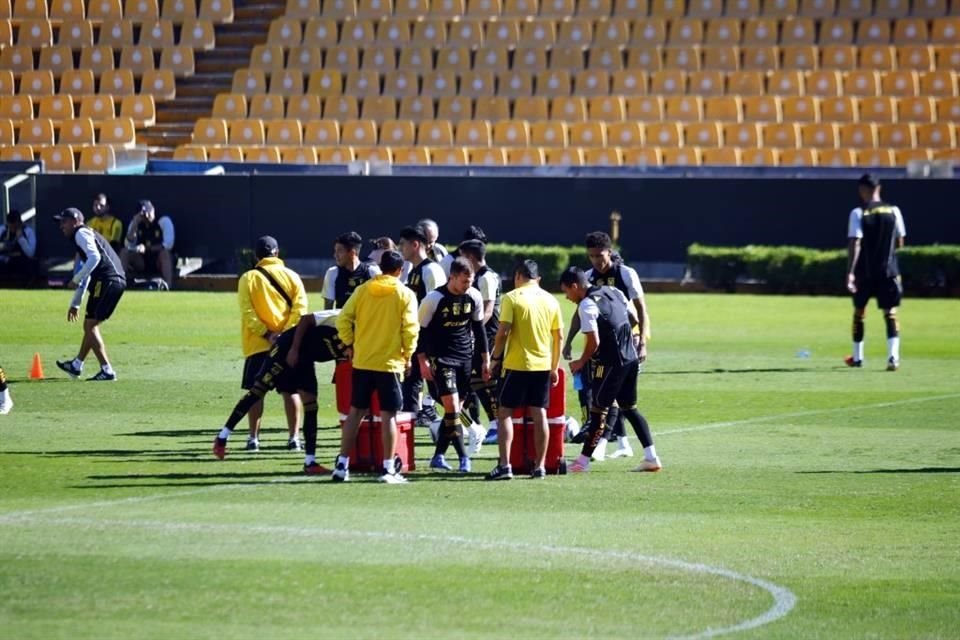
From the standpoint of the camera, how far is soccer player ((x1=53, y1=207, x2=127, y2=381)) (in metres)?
21.7

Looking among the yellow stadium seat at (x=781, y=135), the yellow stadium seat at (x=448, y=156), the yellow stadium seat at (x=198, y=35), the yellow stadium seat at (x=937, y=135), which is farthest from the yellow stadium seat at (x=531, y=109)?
the yellow stadium seat at (x=198, y=35)

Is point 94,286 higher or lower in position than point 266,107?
lower

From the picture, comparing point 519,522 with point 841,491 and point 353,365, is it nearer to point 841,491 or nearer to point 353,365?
point 353,365

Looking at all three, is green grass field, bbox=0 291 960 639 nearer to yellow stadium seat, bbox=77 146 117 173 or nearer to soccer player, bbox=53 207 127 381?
soccer player, bbox=53 207 127 381

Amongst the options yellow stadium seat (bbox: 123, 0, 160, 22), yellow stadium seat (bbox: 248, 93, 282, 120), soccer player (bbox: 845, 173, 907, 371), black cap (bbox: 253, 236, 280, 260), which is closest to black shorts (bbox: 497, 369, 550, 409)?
black cap (bbox: 253, 236, 280, 260)

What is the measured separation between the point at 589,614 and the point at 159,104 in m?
34.6

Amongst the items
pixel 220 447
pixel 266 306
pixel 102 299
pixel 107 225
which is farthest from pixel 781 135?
pixel 220 447

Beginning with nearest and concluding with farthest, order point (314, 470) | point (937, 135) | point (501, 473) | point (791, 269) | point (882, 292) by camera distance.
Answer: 1. point (501, 473)
2. point (314, 470)
3. point (882, 292)
4. point (791, 269)
5. point (937, 135)

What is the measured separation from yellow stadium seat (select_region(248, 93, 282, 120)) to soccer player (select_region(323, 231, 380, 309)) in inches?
976

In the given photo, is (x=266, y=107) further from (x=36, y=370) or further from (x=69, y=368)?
(x=69, y=368)

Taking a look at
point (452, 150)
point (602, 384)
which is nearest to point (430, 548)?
point (602, 384)

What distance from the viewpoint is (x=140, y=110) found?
139 feet

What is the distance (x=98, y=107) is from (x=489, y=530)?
31.9m

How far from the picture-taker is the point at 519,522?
42.0 ft
